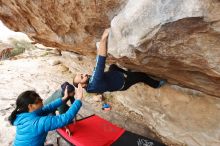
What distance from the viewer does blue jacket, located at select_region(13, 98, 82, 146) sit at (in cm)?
337

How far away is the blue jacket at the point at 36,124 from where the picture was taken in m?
3.37

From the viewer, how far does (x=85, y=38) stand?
15.6 feet

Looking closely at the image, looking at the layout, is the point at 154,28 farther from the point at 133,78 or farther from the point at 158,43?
the point at 133,78

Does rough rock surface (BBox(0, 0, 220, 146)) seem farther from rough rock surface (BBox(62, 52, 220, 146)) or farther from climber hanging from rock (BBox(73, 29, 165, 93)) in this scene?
climber hanging from rock (BBox(73, 29, 165, 93))

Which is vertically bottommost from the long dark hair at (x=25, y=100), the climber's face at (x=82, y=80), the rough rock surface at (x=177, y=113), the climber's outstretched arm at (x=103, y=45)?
the rough rock surface at (x=177, y=113)

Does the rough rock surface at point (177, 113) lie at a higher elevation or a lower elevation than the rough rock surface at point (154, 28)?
lower

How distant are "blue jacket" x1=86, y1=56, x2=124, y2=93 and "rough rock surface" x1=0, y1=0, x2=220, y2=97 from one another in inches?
12.1

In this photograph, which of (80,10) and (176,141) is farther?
(176,141)

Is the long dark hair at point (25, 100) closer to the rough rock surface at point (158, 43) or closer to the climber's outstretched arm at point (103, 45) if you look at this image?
the climber's outstretched arm at point (103, 45)

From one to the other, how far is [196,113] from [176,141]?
0.80m

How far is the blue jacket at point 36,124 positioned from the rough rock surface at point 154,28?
964 mm

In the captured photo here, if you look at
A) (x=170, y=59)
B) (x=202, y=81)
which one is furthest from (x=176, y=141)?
(x=170, y=59)

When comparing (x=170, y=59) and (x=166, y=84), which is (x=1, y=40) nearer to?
(x=166, y=84)

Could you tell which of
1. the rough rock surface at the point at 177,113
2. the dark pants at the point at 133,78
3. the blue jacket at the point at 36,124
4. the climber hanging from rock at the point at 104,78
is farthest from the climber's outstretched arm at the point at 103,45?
the rough rock surface at the point at 177,113
